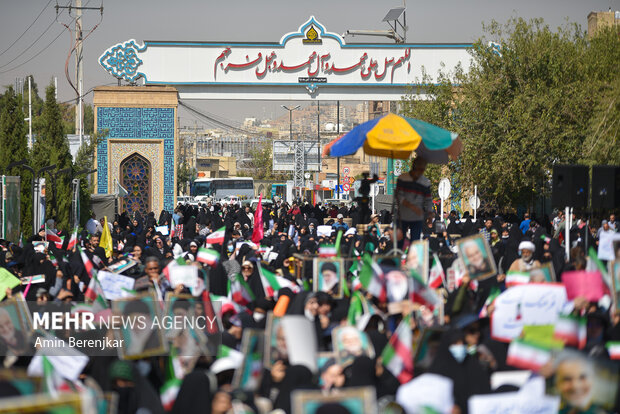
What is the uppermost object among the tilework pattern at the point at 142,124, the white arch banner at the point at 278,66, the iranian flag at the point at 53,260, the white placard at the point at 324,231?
the white arch banner at the point at 278,66

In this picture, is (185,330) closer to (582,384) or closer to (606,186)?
(582,384)

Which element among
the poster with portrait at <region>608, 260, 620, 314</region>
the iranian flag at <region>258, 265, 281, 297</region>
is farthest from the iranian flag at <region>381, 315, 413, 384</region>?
the iranian flag at <region>258, 265, 281, 297</region>

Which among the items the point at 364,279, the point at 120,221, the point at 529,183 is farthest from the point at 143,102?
the point at 364,279

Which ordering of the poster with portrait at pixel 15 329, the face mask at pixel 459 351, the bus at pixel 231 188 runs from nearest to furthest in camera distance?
the face mask at pixel 459 351 → the poster with portrait at pixel 15 329 → the bus at pixel 231 188

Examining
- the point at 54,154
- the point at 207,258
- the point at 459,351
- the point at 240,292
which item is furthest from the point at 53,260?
the point at 54,154

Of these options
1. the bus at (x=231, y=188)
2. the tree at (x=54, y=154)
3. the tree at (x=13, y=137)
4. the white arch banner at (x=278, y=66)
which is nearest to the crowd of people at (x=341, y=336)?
the tree at (x=13, y=137)

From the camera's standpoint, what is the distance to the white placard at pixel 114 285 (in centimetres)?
895

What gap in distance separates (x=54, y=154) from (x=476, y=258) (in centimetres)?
1820

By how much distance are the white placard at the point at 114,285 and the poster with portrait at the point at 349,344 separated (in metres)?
3.16

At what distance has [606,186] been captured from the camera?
11.2m

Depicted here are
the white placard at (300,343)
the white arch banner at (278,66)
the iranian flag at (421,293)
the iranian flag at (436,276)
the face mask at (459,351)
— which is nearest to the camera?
the white placard at (300,343)

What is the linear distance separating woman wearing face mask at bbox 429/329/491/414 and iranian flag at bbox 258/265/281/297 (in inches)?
132

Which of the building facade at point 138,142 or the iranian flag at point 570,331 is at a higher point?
the building facade at point 138,142

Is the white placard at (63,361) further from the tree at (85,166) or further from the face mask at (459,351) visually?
the tree at (85,166)
